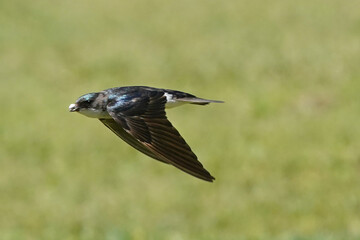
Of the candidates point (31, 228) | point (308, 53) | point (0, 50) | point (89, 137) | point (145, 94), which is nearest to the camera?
point (145, 94)

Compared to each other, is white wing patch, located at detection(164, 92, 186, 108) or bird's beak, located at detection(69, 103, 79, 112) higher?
Answer: white wing patch, located at detection(164, 92, 186, 108)

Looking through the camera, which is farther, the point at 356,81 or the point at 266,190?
the point at 356,81

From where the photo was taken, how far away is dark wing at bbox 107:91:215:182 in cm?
316

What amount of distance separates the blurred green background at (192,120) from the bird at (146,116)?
13.5 ft

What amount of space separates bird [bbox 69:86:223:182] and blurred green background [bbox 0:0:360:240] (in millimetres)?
4101

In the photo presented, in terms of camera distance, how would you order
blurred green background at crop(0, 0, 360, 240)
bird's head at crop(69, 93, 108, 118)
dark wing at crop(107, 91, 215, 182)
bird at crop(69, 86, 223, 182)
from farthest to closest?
blurred green background at crop(0, 0, 360, 240)
bird's head at crop(69, 93, 108, 118)
bird at crop(69, 86, 223, 182)
dark wing at crop(107, 91, 215, 182)

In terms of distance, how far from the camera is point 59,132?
475 inches

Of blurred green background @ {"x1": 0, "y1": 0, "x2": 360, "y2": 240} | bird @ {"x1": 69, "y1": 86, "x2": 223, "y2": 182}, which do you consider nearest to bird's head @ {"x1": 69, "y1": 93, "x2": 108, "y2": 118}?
bird @ {"x1": 69, "y1": 86, "x2": 223, "y2": 182}

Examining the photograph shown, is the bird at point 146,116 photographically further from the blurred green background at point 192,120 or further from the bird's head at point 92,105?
the blurred green background at point 192,120

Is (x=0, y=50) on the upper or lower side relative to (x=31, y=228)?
upper

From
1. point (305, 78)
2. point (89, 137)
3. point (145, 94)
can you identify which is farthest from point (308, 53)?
point (145, 94)

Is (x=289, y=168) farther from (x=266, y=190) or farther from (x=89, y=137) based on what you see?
(x=89, y=137)

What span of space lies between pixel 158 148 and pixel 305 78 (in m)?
11.5

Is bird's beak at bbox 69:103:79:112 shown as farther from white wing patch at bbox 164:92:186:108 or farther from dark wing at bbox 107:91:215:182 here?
white wing patch at bbox 164:92:186:108
